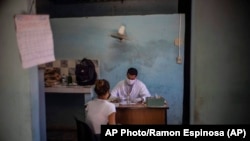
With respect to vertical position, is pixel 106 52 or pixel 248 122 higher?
pixel 106 52

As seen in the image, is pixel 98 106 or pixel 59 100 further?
pixel 59 100

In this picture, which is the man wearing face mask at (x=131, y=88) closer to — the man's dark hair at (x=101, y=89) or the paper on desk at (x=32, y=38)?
the man's dark hair at (x=101, y=89)

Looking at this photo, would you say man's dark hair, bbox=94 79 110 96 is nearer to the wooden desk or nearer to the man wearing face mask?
the wooden desk

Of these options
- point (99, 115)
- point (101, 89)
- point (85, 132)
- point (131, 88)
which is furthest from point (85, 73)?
point (85, 132)

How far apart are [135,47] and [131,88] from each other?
836 millimetres

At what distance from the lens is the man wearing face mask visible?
4879 mm

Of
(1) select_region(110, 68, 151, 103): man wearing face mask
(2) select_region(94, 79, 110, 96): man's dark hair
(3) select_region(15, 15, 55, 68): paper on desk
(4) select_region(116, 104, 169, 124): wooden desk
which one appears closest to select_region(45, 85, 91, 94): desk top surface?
(1) select_region(110, 68, 151, 103): man wearing face mask

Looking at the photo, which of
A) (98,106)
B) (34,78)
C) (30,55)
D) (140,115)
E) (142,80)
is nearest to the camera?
(30,55)

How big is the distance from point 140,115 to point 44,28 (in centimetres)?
246

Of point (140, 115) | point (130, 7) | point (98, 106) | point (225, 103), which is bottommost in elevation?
point (140, 115)

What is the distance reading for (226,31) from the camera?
68.6 inches

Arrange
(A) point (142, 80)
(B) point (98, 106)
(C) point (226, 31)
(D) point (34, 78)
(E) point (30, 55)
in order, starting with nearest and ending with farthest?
(C) point (226, 31), (E) point (30, 55), (D) point (34, 78), (B) point (98, 106), (A) point (142, 80)

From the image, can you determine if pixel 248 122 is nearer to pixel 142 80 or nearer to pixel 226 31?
pixel 226 31

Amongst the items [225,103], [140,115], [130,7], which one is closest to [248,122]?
[225,103]
